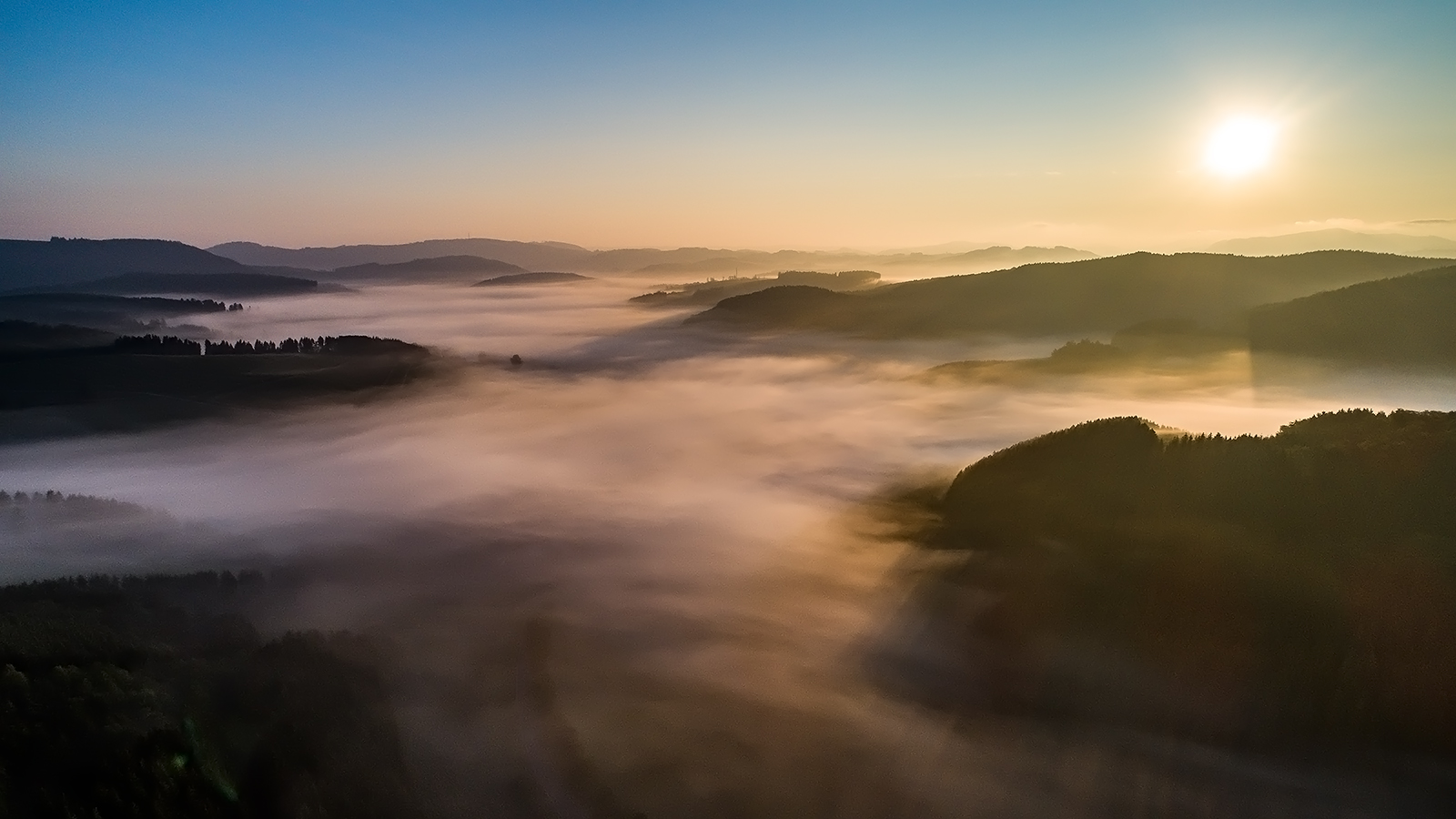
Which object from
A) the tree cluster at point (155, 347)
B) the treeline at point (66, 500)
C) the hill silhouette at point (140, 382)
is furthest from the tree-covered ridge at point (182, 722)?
the tree cluster at point (155, 347)

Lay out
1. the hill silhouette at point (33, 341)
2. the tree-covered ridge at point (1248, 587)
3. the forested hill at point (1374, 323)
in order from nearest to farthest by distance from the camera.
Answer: the tree-covered ridge at point (1248, 587)
the forested hill at point (1374, 323)
the hill silhouette at point (33, 341)

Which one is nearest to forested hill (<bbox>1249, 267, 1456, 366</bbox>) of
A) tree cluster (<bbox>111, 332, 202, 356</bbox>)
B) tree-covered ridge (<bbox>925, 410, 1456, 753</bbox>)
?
tree-covered ridge (<bbox>925, 410, 1456, 753</bbox>)

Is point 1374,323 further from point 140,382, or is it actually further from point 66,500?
point 140,382

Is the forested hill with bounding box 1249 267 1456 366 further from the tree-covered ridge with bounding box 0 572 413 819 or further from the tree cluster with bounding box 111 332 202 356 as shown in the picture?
the tree cluster with bounding box 111 332 202 356

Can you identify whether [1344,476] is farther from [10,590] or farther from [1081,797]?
[10,590]

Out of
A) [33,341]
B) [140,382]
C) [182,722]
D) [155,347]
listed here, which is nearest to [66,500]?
[140,382]

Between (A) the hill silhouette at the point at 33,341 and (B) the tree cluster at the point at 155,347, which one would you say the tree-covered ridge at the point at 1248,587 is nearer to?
(B) the tree cluster at the point at 155,347
